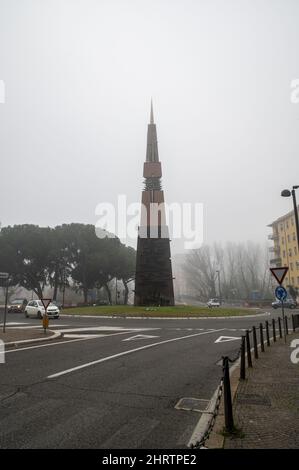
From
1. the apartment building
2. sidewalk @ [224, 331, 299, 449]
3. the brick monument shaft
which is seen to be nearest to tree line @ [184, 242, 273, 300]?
the apartment building

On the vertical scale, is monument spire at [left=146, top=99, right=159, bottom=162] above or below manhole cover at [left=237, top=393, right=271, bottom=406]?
above

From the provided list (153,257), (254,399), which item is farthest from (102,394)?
(153,257)

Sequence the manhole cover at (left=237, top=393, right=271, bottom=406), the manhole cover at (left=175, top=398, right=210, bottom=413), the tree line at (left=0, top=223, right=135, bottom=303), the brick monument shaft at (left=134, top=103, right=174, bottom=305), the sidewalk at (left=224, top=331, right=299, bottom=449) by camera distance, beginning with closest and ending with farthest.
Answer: the sidewalk at (left=224, top=331, right=299, bottom=449)
the manhole cover at (left=175, top=398, right=210, bottom=413)
the manhole cover at (left=237, top=393, right=271, bottom=406)
the brick monument shaft at (left=134, top=103, right=174, bottom=305)
the tree line at (left=0, top=223, right=135, bottom=303)

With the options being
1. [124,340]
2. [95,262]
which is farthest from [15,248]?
[124,340]

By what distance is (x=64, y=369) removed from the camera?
843 centimetres

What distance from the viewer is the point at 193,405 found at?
583cm

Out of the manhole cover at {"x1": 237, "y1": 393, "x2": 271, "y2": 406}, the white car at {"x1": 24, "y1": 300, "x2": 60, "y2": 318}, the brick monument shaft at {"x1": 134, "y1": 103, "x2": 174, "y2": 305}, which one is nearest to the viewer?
the manhole cover at {"x1": 237, "y1": 393, "x2": 271, "y2": 406}

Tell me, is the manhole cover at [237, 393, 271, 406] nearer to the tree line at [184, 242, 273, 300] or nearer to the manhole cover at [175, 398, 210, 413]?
the manhole cover at [175, 398, 210, 413]

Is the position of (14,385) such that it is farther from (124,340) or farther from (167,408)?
(124,340)

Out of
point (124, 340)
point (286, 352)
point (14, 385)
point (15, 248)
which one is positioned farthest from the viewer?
point (15, 248)

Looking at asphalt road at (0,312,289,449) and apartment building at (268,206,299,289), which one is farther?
apartment building at (268,206,299,289)

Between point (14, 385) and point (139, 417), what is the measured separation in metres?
3.10

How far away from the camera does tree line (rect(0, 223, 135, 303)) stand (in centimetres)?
5697

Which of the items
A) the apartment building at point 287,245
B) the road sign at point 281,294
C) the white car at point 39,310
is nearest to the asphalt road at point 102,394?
the road sign at point 281,294
